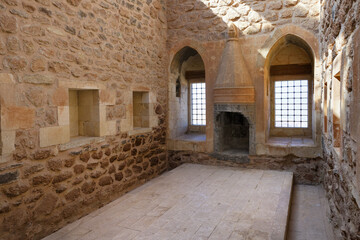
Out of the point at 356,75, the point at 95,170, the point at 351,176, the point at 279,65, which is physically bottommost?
the point at 95,170

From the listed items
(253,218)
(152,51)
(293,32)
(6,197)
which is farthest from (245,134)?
(6,197)

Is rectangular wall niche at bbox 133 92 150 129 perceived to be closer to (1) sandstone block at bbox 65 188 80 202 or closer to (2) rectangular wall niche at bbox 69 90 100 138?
(2) rectangular wall niche at bbox 69 90 100 138

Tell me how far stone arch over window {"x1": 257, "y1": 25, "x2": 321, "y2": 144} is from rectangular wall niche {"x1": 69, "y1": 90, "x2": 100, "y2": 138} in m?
3.24

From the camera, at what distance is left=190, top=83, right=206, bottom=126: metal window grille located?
7.61m

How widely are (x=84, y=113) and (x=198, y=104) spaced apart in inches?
154

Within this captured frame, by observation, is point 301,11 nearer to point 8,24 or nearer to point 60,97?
point 60,97

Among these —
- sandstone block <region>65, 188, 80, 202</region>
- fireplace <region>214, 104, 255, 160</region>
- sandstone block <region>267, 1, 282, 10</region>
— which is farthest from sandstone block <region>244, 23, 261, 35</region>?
sandstone block <region>65, 188, 80, 202</region>

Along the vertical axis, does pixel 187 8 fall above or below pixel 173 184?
above

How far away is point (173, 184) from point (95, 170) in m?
1.30

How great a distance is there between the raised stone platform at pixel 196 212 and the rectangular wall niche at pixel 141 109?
4.22ft

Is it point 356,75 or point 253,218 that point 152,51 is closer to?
point 253,218

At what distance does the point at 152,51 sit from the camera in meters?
5.65

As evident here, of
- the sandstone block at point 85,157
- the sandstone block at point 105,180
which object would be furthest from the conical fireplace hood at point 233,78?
the sandstone block at point 85,157

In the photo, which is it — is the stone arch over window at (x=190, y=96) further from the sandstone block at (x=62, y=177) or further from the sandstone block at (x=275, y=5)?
the sandstone block at (x=62, y=177)
